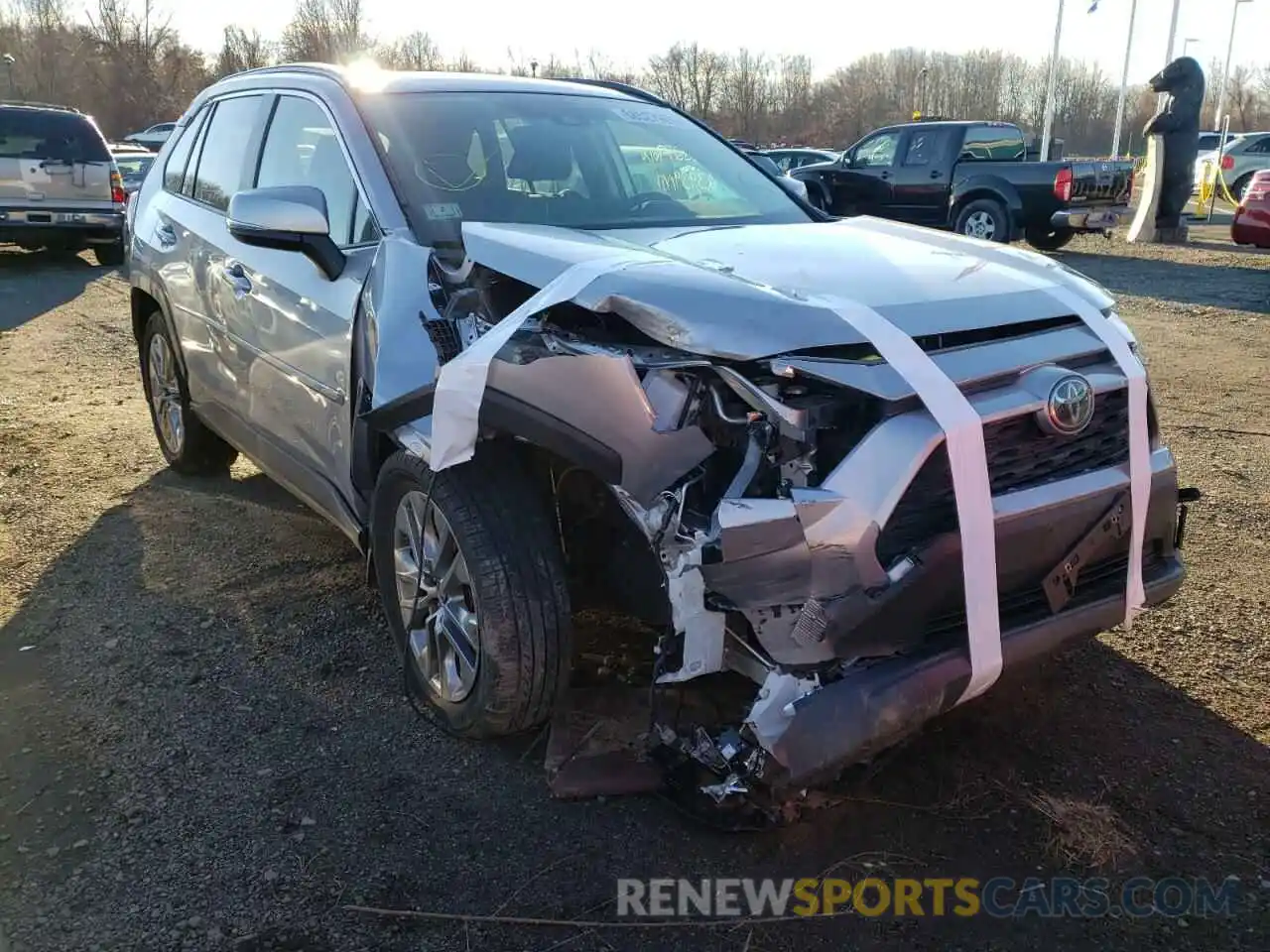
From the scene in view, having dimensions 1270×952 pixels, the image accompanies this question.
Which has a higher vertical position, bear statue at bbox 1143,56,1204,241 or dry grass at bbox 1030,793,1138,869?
bear statue at bbox 1143,56,1204,241

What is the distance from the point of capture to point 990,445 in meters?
2.43

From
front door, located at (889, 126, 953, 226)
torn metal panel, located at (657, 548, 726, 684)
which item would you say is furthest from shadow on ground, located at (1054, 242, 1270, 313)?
torn metal panel, located at (657, 548, 726, 684)

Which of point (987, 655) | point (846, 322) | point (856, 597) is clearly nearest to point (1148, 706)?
point (987, 655)

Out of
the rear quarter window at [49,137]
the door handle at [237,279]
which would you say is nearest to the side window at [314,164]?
the door handle at [237,279]

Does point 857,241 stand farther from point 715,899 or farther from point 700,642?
point 715,899

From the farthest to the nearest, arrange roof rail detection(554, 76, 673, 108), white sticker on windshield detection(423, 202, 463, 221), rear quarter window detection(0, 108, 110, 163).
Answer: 1. rear quarter window detection(0, 108, 110, 163)
2. roof rail detection(554, 76, 673, 108)
3. white sticker on windshield detection(423, 202, 463, 221)

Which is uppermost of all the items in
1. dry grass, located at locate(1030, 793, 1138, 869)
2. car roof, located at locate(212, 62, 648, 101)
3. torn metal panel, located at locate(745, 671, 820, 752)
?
car roof, located at locate(212, 62, 648, 101)

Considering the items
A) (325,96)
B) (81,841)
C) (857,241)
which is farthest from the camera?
(325,96)

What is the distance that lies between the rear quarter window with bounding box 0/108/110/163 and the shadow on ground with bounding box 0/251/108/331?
142 centimetres

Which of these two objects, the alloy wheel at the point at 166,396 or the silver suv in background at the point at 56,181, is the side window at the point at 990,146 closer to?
the silver suv in background at the point at 56,181

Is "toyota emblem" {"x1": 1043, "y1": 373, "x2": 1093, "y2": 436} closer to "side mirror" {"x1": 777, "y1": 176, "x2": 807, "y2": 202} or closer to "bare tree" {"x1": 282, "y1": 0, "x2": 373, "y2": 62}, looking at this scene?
"side mirror" {"x1": 777, "y1": 176, "x2": 807, "y2": 202}

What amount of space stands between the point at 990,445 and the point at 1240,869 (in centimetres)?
121

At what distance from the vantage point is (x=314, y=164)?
377 cm

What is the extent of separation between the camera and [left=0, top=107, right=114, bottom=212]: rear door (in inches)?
507
